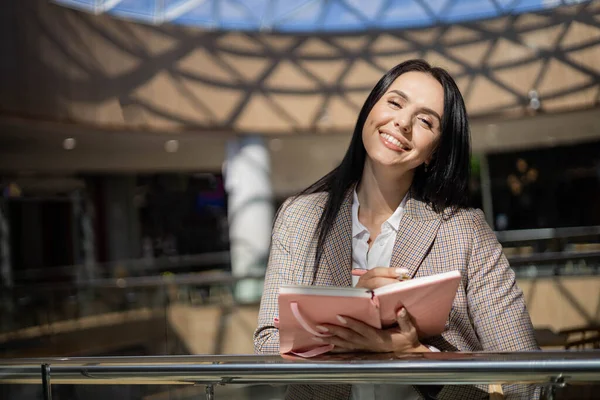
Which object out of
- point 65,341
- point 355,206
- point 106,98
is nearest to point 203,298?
point 65,341

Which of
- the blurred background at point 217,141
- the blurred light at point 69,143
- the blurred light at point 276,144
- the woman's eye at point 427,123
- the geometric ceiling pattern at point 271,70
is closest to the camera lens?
the woman's eye at point 427,123

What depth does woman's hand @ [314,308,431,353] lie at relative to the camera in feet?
7.47

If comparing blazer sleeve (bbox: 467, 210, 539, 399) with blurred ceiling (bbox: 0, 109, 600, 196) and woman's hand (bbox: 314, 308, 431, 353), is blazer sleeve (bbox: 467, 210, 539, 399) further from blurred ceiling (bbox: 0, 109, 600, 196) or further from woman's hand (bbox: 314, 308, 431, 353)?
blurred ceiling (bbox: 0, 109, 600, 196)

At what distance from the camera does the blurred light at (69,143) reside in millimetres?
19584

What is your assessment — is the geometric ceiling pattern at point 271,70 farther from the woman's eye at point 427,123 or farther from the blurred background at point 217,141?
the woman's eye at point 427,123

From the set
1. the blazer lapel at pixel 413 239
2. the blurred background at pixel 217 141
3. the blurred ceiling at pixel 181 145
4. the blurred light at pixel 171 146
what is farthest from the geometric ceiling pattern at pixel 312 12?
the blazer lapel at pixel 413 239

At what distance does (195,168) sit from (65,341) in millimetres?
14331

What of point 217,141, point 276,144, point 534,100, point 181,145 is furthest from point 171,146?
point 534,100

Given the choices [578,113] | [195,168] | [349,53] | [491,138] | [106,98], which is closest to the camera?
[106,98]

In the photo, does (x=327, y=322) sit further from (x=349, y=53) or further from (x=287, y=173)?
(x=287, y=173)

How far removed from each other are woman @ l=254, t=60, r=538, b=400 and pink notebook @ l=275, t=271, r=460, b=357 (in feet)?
0.18

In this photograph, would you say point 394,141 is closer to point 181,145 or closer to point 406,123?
point 406,123

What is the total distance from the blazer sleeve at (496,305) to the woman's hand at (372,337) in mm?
249

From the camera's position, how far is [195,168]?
88.2ft
